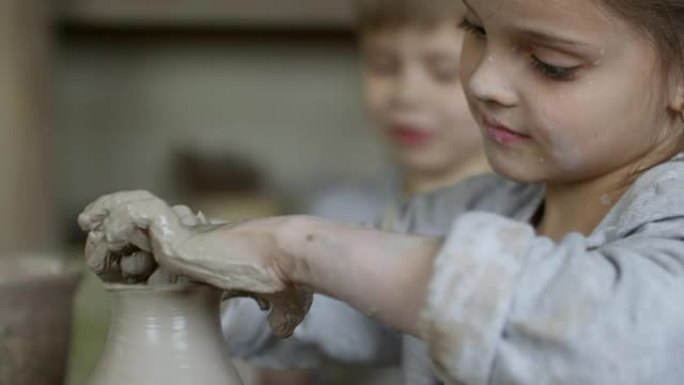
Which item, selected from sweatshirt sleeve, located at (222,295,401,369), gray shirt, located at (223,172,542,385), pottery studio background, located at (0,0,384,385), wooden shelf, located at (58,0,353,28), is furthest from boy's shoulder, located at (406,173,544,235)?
pottery studio background, located at (0,0,384,385)

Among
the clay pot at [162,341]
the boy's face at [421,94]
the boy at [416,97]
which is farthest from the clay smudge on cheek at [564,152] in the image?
the boy's face at [421,94]

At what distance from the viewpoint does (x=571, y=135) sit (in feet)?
2.79

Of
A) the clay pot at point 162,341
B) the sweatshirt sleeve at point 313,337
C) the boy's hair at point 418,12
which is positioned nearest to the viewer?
the clay pot at point 162,341

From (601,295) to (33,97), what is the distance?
1671 mm

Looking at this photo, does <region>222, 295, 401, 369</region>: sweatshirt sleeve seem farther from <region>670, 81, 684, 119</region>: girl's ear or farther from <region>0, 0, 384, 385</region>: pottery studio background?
<region>0, 0, 384, 385</region>: pottery studio background

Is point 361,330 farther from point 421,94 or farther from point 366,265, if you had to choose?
point 421,94

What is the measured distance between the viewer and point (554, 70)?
0.82m

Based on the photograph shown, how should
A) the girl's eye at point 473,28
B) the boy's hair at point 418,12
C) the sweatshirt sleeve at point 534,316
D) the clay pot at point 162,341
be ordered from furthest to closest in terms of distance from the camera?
the boy's hair at point 418,12 → the girl's eye at point 473,28 → the clay pot at point 162,341 → the sweatshirt sleeve at point 534,316

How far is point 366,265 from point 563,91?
0.70 feet

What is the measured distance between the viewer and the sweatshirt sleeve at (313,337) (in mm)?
1058

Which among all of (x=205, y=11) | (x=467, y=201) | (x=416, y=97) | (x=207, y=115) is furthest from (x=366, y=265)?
(x=207, y=115)

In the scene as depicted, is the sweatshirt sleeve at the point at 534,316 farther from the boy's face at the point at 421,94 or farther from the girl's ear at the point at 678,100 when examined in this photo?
the boy's face at the point at 421,94

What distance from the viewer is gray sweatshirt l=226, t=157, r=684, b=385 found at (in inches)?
26.2

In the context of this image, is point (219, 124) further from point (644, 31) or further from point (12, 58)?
point (644, 31)
